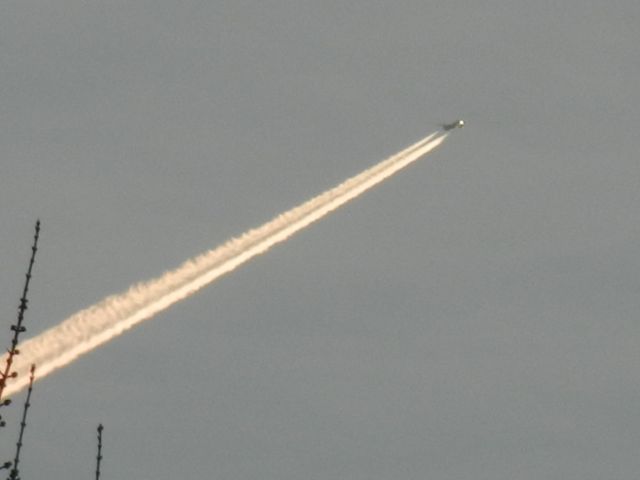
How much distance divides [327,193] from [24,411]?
101m

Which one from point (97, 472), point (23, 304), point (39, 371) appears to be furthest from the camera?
point (39, 371)

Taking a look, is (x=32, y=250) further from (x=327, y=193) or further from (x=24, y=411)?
(x=327, y=193)

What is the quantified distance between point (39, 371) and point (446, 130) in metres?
45.9

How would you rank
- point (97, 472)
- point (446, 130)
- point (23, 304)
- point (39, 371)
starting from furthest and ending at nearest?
point (446, 130) < point (39, 371) < point (97, 472) < point (23, 304)

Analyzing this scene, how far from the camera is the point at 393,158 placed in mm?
159000

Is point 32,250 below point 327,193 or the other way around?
below

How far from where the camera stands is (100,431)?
6328 centimetres

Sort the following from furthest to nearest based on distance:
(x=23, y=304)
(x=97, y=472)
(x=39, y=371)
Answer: (x=39, y=371), (x=97, y=472), (x=23, y=304)

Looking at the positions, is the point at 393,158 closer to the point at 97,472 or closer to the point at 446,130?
the point at 446,130

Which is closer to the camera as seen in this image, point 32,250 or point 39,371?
point 32,250

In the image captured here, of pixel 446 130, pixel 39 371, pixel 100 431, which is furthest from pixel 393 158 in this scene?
pixel 100 431

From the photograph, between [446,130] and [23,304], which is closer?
[23,304]

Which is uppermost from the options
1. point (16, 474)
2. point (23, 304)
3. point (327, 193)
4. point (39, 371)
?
point (327, 193)

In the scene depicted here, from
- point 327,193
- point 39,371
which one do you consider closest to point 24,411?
point 39,371
